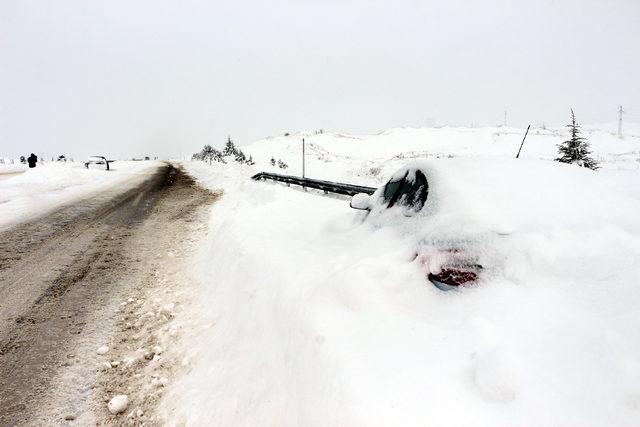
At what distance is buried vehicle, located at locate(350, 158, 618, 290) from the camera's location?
3260 mm

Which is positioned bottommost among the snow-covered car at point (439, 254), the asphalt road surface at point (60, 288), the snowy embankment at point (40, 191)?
the asphalt road surface at point (60, 288)

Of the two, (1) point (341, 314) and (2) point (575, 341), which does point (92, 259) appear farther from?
(2) point (575, 341)

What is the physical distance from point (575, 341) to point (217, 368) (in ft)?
10.0

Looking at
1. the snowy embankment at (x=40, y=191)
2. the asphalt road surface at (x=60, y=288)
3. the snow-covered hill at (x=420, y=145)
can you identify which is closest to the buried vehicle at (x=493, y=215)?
the asphalt road surface at (x=60, y=288)

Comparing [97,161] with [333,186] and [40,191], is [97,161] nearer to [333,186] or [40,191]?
[40,191]

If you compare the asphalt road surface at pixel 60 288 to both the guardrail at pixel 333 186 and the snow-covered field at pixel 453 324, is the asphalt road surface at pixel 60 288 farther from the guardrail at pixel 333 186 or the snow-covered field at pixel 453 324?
the guardrail at pixel 333 186

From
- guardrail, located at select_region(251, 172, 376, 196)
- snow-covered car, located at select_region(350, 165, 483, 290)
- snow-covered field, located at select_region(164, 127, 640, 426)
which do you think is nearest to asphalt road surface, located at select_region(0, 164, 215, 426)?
snow-covered field, located at select_region(164, 127, 640, 426)

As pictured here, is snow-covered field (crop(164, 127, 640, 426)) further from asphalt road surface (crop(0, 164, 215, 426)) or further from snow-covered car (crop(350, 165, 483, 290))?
asphalt road surface (crop(0, 164, 215, 426))

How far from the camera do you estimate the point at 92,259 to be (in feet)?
22.1

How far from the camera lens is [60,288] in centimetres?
541

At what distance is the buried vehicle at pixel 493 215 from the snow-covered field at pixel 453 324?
0.02 metres

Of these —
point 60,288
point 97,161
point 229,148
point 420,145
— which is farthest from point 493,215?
point 420,145

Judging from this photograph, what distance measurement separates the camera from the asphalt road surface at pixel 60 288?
341 centimetres

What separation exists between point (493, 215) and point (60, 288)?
598 centimetres
